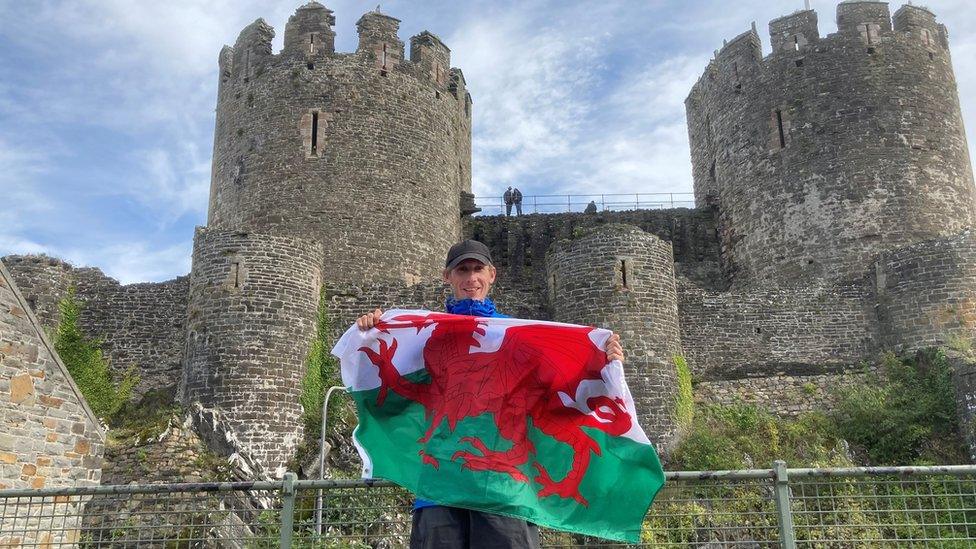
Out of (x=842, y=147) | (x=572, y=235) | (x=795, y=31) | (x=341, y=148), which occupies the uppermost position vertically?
(x=795, y=31)

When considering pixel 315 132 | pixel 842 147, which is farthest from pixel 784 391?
pixel 315 132

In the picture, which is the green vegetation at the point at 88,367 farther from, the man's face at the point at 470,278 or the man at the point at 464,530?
the man at the point at 464,530

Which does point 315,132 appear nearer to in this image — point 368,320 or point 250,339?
point 250,339

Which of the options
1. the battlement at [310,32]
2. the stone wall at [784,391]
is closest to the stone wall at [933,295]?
the stone wall at [784,391]

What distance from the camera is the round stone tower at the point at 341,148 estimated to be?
2377 cm

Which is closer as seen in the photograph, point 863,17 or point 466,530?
point 466,530

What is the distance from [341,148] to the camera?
2430 centimetres

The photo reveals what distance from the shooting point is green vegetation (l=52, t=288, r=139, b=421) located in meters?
20.6

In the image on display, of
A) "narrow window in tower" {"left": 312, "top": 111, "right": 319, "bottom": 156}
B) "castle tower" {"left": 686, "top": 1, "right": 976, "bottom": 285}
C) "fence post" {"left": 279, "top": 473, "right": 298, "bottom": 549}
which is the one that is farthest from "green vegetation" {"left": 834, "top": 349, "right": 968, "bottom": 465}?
"fence post" {"left": 279, "top": 473, "right": 298, "bottom": 549}

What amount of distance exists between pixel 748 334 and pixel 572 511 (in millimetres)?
17225

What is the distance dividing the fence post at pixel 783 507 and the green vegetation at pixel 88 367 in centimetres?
1761

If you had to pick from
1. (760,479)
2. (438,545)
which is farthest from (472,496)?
(760,479)

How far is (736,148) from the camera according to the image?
89.2 feet

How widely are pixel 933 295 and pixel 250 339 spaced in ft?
50.5
